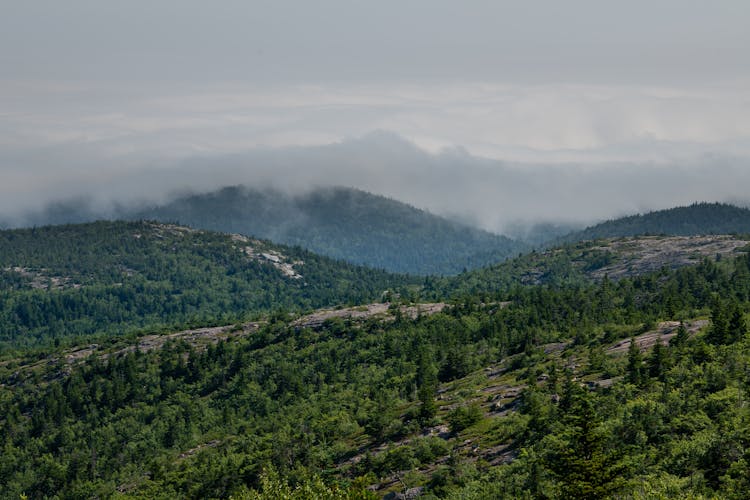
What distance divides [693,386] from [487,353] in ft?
306

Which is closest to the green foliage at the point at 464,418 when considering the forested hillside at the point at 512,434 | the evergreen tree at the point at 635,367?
the forested hillside at the point at 512,434

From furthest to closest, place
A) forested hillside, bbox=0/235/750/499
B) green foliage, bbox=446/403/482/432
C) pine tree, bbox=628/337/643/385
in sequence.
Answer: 1. green foliage, bbox=446/403/482/432
2. pine tree, bbox=628/337/643/385
3. forested hillside, bbox=0/235/750/499

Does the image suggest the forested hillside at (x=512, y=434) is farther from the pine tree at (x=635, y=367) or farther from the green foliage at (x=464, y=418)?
the pine tree at (x=635, y=367)

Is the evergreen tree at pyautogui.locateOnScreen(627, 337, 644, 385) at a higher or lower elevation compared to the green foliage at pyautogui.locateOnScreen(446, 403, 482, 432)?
higher

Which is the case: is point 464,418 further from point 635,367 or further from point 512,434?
point 635,367

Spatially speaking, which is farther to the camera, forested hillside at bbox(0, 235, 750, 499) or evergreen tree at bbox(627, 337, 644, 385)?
evergreen tree at bbox(627, 337, 644, 385)

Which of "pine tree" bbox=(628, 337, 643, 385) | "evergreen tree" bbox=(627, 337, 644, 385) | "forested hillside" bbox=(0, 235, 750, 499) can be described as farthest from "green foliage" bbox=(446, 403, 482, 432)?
"pine tree" bbox=(628, 337, 643, 385)

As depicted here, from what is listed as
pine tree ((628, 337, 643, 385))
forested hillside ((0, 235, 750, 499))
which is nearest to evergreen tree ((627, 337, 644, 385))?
pine tree ((628, 337, 643, 385))

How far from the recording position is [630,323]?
588 ft

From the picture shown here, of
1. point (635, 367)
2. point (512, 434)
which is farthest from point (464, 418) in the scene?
point (635, 367)

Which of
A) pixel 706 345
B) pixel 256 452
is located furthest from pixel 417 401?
pixel 706 345

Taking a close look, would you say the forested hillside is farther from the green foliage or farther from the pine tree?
the pine tree

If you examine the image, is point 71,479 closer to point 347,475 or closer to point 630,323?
point 347,475

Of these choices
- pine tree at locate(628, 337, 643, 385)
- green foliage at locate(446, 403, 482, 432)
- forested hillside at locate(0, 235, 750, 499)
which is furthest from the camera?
green foliage at locate(446, 403, 482, 432)
